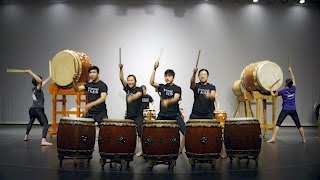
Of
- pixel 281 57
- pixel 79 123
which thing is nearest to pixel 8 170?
pixel 79 123

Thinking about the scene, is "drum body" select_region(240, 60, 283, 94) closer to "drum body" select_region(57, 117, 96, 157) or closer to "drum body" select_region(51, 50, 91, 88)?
"drum body" select_region(51, 50, 91, 88)

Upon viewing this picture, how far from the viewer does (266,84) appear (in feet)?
30.8

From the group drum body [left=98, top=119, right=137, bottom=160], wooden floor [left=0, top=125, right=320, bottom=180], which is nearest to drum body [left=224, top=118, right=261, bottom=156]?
wooden floor [left=0, top=125, right=320, bottom=180]

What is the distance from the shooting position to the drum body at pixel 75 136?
17.3 feet

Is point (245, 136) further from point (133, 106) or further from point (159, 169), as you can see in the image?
point (133, 106)

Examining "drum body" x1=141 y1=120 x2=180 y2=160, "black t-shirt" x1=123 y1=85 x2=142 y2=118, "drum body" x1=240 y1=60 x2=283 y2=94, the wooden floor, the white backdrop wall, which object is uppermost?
the white backdrop wall

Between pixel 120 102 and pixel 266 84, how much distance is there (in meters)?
5.39

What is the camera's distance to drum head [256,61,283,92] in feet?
30.8

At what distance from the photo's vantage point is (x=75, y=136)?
5.28 metres

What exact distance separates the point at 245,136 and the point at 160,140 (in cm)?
119

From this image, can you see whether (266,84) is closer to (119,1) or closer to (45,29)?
(119,1)

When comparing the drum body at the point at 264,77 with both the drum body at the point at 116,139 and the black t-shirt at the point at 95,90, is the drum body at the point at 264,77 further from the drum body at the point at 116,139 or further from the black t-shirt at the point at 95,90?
the drum body at the point at 116,139

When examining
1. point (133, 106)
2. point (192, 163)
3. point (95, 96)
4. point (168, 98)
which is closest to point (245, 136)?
point (192, 163)

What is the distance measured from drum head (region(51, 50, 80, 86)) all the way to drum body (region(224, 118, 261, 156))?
4.49 metres
